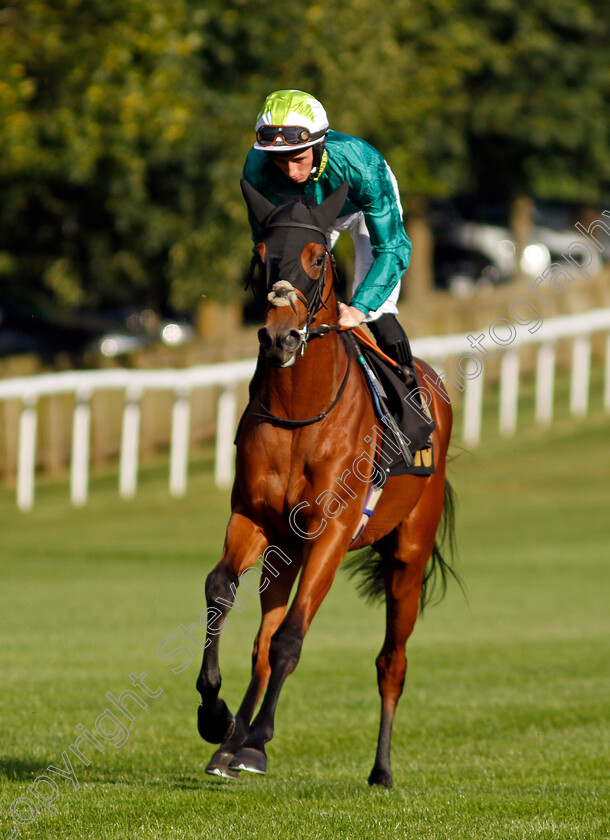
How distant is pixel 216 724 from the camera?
5328mm

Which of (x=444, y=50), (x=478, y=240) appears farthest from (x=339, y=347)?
(x=478, y=240)

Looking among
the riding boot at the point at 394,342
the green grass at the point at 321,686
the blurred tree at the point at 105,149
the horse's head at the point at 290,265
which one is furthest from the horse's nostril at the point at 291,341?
the blurred tree at the point at 105,149

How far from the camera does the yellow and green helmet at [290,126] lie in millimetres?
5480

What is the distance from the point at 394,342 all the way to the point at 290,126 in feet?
4.34

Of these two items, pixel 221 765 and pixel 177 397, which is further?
pixel 177 397

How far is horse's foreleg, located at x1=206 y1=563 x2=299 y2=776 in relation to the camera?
538 centimetres

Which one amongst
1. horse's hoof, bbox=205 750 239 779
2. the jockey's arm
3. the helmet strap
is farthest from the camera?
the jockey's arm

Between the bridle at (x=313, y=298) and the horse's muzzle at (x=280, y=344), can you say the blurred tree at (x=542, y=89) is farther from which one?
the horse's muzzle at (x=280, y=344)

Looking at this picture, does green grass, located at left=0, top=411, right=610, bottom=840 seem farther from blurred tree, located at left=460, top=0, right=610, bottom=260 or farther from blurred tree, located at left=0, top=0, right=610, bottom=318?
blurred tree, located at left=460, top=0, right=610, bottom=260

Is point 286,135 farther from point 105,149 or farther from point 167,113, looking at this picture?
point 105,149

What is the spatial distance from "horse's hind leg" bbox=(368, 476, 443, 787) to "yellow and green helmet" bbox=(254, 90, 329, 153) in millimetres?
2010

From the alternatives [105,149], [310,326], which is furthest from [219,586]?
[105,149]

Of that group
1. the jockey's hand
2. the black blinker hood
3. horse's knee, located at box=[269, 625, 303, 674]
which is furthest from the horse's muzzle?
horse's knee, located at box=[269, 625, 303, 674]

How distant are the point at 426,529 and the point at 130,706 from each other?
2.30 metres
